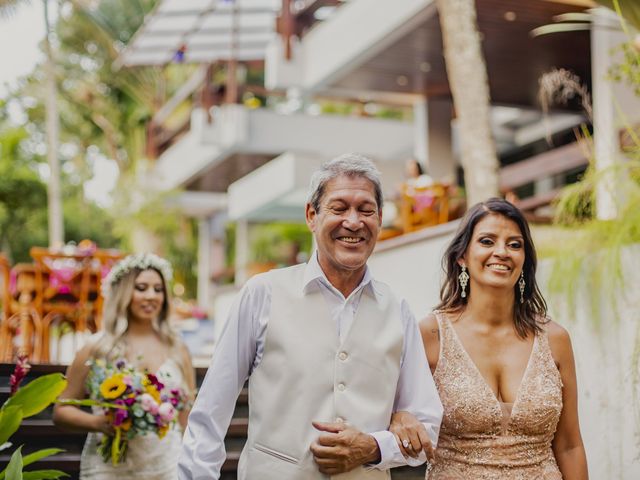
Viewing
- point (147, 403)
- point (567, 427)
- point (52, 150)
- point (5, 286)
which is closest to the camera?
point (567, 427)

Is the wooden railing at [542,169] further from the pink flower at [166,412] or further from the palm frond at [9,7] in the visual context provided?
the palm frond at [9,7]

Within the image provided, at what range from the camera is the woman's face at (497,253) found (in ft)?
10.8

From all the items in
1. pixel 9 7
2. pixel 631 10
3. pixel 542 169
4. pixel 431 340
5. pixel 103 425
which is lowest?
pixel 103 425

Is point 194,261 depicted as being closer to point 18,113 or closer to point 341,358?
point 18,113

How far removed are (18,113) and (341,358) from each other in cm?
3296

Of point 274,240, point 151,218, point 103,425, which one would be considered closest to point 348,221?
point 103,425

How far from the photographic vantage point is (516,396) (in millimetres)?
3316

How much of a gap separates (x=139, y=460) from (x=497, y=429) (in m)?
1.91

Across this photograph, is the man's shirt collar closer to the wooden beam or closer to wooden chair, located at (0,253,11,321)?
the wooden beam

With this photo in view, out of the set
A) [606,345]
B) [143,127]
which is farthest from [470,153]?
[143,127]

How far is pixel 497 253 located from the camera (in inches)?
130

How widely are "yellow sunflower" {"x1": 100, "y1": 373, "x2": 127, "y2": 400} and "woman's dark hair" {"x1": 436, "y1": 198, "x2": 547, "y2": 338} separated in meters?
1.54

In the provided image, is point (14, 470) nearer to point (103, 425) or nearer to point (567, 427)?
point (103, 425)

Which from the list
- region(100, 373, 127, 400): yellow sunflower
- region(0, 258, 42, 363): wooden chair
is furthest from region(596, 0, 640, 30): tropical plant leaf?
region(0, 258, 42, 363): wooden chair
